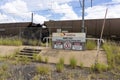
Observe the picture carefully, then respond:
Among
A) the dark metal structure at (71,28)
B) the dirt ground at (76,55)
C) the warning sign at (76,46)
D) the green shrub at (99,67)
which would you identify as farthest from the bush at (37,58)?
the dark metal structure at (71,28)

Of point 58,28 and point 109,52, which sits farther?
point 58,28

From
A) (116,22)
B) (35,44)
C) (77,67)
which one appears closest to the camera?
(77,67)

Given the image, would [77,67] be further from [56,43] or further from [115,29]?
[115,29]

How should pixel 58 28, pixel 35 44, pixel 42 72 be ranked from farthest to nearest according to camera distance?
pixel 58 28, pixel 35 44, pixel 42 72

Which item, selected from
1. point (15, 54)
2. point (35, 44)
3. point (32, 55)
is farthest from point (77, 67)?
point (35, 44)

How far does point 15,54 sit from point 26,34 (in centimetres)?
1111

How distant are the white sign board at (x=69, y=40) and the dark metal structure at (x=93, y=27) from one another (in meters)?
8.17

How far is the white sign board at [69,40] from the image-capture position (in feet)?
55.6

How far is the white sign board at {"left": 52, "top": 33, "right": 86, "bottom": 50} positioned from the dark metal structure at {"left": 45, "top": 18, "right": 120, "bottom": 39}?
8.17 meters

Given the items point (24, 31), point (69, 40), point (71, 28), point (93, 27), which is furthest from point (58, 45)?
point (24, 31)

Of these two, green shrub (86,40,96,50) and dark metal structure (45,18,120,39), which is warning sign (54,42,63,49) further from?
dark metal structure (45,18,120,39)

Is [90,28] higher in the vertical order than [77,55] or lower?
higher

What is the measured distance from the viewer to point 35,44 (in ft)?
71.7

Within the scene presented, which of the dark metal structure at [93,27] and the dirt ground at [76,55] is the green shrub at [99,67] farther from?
the dark metal structure at [93,27]
